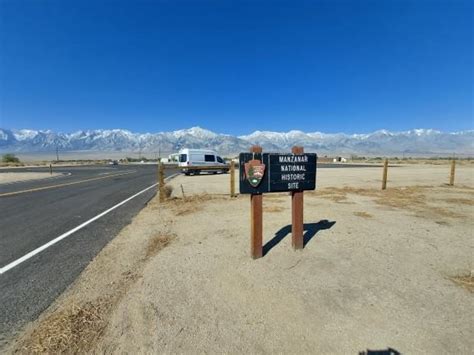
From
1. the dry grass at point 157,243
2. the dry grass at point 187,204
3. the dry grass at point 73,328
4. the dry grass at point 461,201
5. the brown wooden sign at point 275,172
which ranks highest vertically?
the brown wooden sign at point 275,172

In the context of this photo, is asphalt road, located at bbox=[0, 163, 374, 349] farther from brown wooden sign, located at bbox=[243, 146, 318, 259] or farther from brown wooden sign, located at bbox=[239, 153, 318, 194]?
brown wooden sign, located at bbox=[239, 153, 318, 194]

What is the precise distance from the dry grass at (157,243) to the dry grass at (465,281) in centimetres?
434

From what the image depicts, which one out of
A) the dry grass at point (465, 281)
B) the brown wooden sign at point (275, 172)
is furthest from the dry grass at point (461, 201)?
the brown wooden sign at point (275, 172)

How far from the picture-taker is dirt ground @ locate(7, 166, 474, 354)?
2.44 metres

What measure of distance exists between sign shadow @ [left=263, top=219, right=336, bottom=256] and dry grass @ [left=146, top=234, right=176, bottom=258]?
1.83 m

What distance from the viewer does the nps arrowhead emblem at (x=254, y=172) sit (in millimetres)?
4223

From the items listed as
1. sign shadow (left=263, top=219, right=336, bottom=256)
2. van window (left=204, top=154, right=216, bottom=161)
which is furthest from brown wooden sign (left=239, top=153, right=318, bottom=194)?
van window (left=204, top=154, right=216, bottom=161)

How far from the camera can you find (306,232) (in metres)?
5.71

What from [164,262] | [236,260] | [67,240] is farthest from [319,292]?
[67,240]

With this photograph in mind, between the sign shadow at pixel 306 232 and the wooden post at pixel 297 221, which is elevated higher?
the wooden post at pixel 297 221

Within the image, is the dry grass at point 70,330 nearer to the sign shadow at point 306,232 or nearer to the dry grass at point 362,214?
the sign shadow at point 306,232

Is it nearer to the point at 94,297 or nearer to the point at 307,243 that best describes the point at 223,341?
the point at 94,297

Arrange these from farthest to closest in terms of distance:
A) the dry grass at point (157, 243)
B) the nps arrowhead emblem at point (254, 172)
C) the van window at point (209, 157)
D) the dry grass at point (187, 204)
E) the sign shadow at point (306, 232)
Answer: the van window at point (209, 157) < the dry grass at point (187, 204) < the sign shadow at point (306, 232) < the dry grass at point (157, 243) < the nps arrowhead emblem at point (254, 172)

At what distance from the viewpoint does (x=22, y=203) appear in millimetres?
9438
